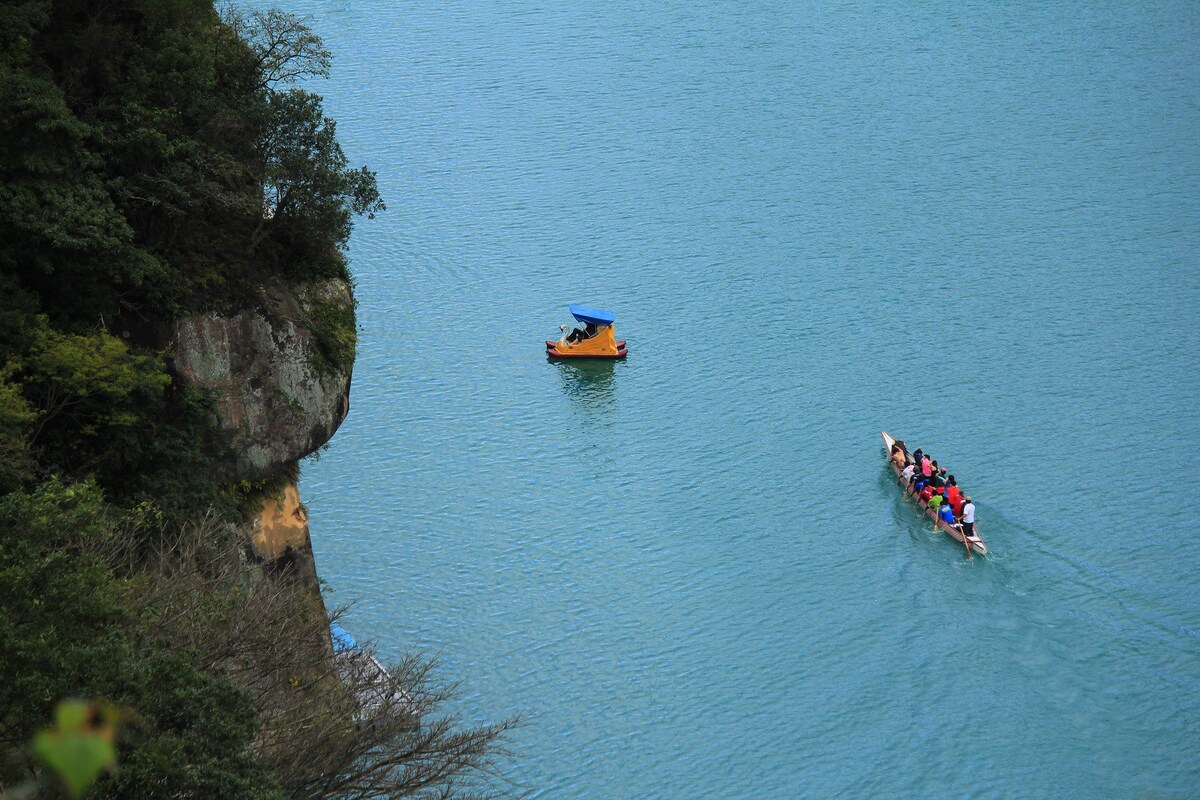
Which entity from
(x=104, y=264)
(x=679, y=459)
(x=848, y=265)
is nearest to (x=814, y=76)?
(x=848, y=265)

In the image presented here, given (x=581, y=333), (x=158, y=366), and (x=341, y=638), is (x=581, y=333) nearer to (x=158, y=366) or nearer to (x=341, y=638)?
(x=341, y=638)

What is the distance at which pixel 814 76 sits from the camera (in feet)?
181

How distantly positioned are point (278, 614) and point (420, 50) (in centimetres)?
4063

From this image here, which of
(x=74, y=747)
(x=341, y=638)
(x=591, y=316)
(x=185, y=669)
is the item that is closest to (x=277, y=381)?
(x=341, y=638)

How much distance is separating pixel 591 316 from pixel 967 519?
13.0 metres

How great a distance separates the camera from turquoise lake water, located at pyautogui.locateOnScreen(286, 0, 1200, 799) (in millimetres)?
27234

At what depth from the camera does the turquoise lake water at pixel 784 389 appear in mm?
27234

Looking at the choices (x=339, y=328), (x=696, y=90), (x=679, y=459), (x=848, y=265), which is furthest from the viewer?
(x=696, y=90)

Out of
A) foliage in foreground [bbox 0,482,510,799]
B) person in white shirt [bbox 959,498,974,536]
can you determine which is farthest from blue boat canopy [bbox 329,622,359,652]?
person in white shirt [bbox 959,498,974,536]

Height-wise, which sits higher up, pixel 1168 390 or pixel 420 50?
pixel 420 50

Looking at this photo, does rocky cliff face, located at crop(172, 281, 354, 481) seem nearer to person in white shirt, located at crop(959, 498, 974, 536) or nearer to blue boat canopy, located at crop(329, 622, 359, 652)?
blue boat canopy, located at crop(329, 622, 359, 652)

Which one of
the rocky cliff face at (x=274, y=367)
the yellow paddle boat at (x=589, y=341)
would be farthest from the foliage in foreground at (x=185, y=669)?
the yellow paddle boat at (x=589, y=341)

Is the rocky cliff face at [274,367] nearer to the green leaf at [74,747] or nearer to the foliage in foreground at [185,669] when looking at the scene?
the foliage in foreground at [185,669]

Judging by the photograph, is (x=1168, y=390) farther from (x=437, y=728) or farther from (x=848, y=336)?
(x=437, y=728)
